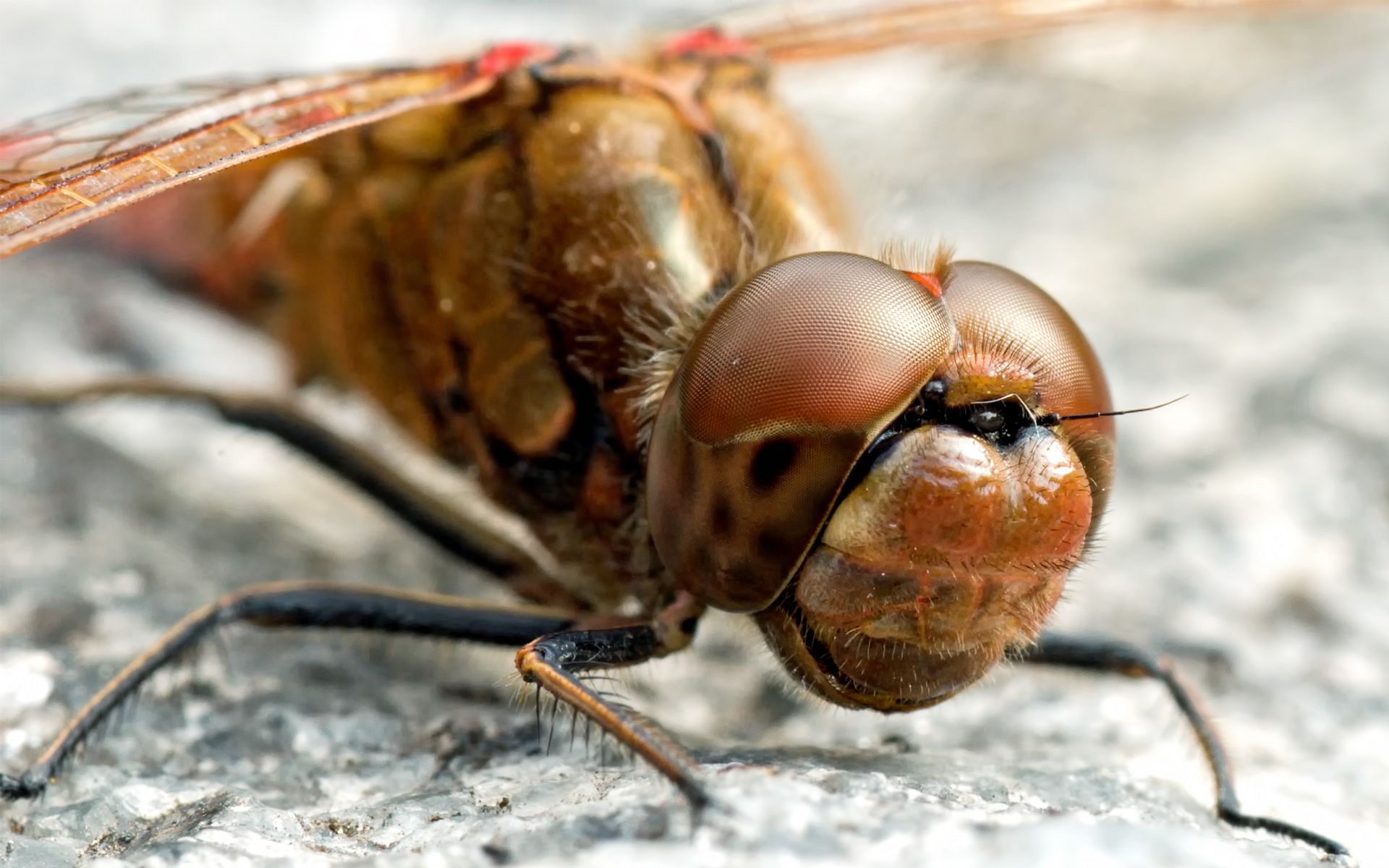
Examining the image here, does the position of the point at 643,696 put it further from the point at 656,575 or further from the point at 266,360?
the point at 266,360

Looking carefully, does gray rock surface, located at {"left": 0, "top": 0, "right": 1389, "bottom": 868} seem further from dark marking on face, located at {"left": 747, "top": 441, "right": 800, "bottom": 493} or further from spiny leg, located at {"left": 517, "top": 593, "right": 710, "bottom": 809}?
dark marking on face, located at {"left": 747, "top": 441, "right": 800, "bottom": 493}

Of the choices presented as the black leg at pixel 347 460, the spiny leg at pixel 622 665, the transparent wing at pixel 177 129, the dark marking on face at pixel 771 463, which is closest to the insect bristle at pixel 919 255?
the dark marking on face at pixel 771 463

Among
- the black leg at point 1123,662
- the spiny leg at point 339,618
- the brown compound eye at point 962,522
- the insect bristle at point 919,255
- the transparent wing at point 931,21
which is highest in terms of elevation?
the transparent wing at point 931,21

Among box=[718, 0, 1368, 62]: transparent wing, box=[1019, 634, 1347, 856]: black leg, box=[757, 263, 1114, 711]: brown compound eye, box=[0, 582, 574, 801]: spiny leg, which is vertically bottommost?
box=[1019, 634, 1347, 856]: black leg

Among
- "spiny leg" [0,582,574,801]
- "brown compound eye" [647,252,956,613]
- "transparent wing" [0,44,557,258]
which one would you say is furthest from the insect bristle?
"transparent wing" [0,44,557,258]

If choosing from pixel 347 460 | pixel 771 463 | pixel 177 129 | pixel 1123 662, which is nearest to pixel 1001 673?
pixel 1123 662

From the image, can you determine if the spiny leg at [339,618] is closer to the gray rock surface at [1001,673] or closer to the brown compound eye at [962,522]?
the gray rock surface at [1001,673]

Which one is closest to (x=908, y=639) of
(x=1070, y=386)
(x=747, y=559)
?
(x=747, y=559)
